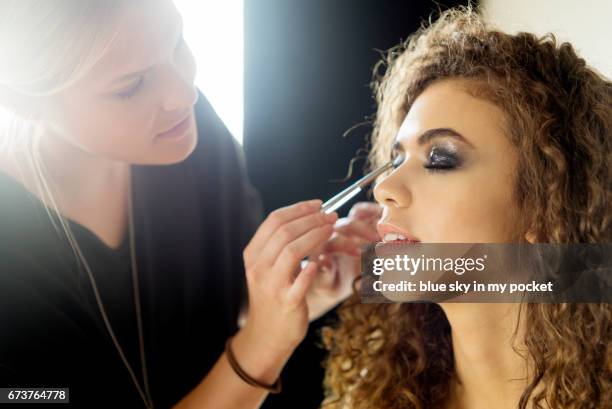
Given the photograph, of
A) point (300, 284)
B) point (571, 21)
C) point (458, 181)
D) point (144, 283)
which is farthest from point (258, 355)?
point (571, 21)

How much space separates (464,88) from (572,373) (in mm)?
359

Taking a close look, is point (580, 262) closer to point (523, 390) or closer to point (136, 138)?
point (523, 390)

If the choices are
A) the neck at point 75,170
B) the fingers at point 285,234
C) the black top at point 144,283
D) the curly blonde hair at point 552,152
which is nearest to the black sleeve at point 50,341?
the black top at point 144,283

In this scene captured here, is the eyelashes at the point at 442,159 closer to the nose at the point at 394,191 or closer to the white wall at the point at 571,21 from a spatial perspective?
the nose at the point at 394,191

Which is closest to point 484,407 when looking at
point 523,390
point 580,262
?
point 523,390

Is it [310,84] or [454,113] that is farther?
[310,84]

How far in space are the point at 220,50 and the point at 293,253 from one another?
1.44 ft

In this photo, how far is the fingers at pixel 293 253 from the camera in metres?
0.76

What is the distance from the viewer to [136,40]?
72 cm

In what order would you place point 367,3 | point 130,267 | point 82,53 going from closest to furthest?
1. point 82,53
2. point 130,267
3. point 367,3

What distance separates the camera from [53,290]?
2.52 feet

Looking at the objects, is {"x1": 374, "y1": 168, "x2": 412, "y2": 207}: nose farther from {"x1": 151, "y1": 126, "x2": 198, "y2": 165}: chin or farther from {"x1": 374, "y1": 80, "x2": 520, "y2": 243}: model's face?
{"x1": 151, "y1": 126, "x2": 198, "y2": 165}: chin

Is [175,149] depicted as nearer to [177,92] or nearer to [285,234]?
[177,92]

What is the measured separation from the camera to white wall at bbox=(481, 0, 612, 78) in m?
0.78
